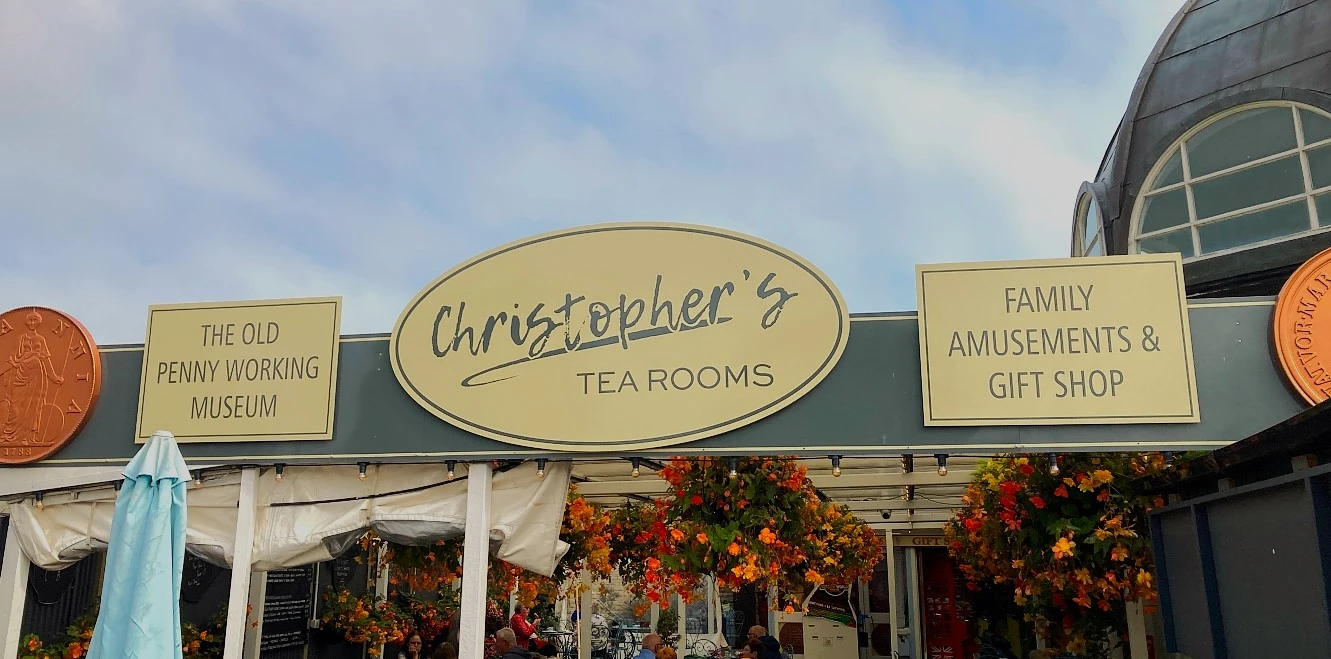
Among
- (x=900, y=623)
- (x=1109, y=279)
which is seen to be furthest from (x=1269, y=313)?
(x=900, y=623)

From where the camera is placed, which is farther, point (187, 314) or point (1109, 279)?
point (187, 314)

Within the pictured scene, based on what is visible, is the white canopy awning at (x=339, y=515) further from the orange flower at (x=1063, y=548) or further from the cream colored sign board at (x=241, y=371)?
the orange flower at (x=1063, y=548)

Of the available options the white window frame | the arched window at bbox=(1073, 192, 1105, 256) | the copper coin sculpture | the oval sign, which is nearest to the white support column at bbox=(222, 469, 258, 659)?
the oval sign

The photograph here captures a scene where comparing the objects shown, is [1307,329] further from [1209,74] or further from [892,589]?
[1209,74]

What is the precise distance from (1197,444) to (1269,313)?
111 centimetres

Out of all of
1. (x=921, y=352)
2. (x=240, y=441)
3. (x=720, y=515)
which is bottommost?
(x=720, y=515)

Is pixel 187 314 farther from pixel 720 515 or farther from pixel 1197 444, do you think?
pixel 1197 444

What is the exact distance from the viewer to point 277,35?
9414 mm

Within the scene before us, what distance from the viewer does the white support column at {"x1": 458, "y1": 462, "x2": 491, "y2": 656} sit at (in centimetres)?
714

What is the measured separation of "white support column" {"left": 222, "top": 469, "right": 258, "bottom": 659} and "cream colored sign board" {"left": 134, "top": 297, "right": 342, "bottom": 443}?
0.41 m

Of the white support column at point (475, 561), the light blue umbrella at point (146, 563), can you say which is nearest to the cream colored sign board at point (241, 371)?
the white support column at point (475, 561)

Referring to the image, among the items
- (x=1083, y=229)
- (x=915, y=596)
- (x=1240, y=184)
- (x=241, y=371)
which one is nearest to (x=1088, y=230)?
(x=1083, y=229)

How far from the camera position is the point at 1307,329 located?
6.64 metres

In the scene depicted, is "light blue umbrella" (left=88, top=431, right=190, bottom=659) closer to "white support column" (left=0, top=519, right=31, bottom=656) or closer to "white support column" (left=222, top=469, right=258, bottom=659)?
"white support column" (left=222, top=469, right=258, bottom=659)
